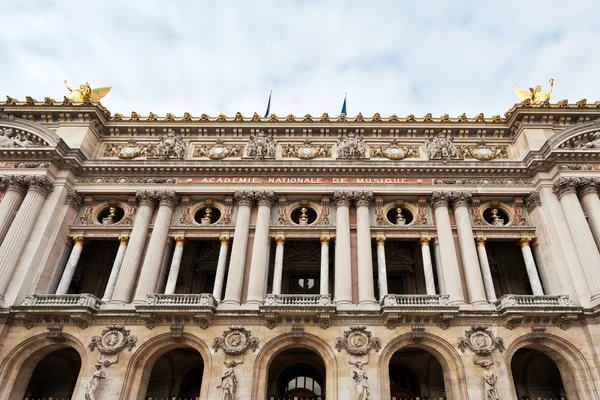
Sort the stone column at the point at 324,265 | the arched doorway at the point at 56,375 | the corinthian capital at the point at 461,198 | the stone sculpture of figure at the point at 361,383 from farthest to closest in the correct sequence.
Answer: the corinthian capital at the point at 461,198, the arched doorway at the point at 56,375, the stone column at the point at 324,265, the stone sculpture of figure at the point at 361,383

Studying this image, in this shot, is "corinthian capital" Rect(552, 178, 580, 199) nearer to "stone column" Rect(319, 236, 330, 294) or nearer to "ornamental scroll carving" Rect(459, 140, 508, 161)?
"ornamental scroll carving" Rect(459, 140, 508, 161)

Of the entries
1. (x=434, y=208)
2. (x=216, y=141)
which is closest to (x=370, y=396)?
(x=434, y=208)

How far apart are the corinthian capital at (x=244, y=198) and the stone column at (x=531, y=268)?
15209 millimetres

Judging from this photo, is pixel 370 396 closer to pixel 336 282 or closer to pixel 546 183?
pixel 336 282

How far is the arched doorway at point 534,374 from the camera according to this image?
22.8 m

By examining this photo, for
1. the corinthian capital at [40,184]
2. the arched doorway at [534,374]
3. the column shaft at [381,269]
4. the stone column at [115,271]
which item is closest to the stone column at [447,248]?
the column shaft at [381,269]

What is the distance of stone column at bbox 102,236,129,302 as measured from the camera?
Result: 22.7m

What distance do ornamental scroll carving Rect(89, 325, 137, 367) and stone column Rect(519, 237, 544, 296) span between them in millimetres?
19874

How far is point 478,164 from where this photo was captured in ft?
84.5

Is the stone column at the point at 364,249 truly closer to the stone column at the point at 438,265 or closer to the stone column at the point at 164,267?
the stone column at the point at 438,265

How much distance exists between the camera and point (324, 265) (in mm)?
23625

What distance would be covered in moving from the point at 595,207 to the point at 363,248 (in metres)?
12.4

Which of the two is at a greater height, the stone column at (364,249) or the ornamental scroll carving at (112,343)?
the stone column at (364,249)

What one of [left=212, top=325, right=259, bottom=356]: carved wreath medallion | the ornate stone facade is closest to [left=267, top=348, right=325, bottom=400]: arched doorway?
the ornate stone facade
